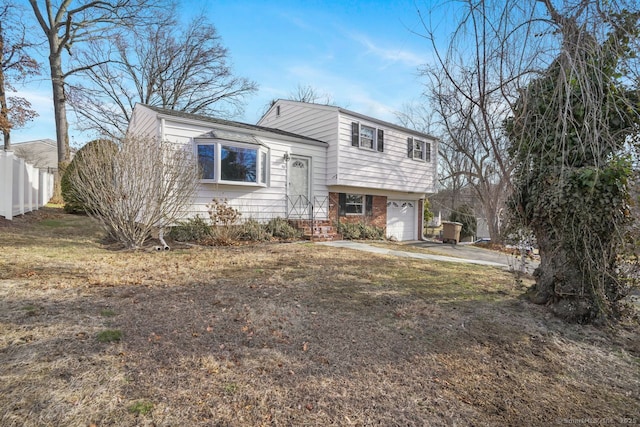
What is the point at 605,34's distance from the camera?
3215mm

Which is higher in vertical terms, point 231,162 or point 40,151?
point 40,151

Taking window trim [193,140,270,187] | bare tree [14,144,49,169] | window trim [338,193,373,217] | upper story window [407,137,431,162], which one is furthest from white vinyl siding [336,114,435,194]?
bare tree [14,144,49,169]

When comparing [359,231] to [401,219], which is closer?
[359,231]

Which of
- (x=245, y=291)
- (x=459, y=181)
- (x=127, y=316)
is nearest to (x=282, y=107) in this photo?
(x=245, y=291)

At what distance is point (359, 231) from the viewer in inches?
495

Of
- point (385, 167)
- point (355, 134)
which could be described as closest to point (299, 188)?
point (355, 134)

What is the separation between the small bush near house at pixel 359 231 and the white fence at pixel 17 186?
9.80 metres

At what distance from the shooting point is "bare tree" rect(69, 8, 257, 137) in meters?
19.8

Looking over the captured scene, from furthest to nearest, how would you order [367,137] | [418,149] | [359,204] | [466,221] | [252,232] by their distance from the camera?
[466,221] < [418,149] < [359,204] < [367,137] < [252,232]

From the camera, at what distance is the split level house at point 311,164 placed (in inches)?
373

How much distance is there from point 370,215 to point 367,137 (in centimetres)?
323

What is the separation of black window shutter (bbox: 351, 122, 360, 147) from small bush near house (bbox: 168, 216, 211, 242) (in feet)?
20.7

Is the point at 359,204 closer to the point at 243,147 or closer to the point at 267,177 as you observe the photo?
the point at 267,177

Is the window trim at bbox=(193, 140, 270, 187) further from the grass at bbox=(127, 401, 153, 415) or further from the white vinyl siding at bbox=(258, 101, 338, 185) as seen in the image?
the grass at bbox=(127, 401, 153, 415)
